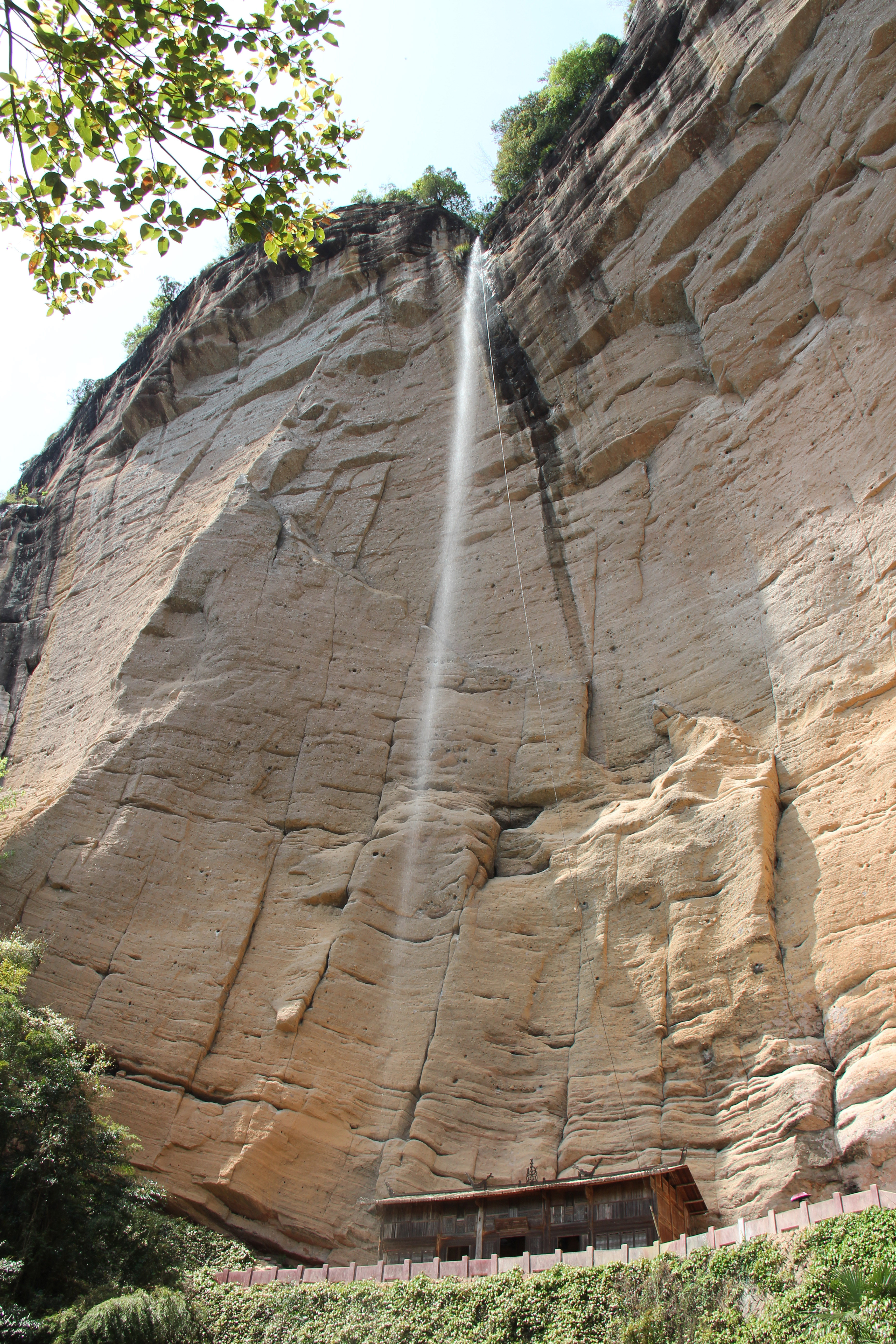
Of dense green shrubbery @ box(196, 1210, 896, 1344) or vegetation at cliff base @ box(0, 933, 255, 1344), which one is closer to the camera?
dense green shrubbery @ box(196, 1210, 896, 1344)

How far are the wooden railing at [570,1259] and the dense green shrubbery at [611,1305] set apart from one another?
0.15 metres

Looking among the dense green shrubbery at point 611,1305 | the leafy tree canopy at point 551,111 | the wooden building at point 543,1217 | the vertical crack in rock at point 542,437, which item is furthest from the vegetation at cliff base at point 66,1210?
the leafy tree canopy at point 551,111

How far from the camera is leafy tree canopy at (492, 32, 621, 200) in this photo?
25.1 meters

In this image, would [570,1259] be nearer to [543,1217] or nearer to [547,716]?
[543,1217]

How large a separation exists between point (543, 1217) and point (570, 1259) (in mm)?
1132

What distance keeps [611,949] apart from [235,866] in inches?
222

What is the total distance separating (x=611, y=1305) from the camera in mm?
9922

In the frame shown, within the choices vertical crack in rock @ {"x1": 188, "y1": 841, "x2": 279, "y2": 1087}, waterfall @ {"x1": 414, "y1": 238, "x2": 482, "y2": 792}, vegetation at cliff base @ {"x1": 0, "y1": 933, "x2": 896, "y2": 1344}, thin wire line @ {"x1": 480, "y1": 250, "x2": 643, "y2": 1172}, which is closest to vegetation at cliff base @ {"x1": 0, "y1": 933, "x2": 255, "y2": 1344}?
vegetation at cliff base @ {"x1": 0, "y1": 933, "x2": 896, "y2": 1344}

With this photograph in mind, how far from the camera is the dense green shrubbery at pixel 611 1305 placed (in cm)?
880

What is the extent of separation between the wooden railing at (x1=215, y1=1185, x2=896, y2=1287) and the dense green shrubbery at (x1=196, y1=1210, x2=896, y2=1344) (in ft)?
0.50

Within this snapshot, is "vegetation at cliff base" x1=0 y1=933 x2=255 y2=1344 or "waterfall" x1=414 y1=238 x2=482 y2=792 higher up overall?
"waterfall" x1=414 y1=238 x2=482 y2=792

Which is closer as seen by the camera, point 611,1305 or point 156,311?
point 611,1305

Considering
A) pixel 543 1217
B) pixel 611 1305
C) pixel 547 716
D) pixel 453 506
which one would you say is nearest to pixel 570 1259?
pixel 611 1305

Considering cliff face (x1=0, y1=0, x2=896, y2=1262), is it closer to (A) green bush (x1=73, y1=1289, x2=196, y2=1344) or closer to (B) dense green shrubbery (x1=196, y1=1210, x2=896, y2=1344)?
(B) dense green shrubbery (x1=196, y1=1210, x2=896, y2=1344)
